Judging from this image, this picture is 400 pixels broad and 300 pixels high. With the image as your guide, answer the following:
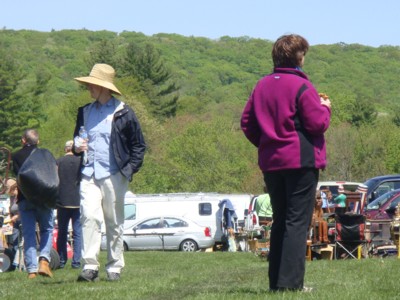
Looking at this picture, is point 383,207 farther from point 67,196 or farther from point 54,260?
point 54,260

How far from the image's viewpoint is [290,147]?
731cm

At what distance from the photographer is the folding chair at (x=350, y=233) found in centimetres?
1655

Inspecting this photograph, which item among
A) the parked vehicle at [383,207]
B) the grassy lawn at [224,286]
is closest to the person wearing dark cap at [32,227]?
the grassy lawn at [224,286]

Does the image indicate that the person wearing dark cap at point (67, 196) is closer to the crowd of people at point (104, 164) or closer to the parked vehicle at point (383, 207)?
the crowd of people at point (104, 164)

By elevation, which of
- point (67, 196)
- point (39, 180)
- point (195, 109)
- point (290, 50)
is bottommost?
point (67, 196)

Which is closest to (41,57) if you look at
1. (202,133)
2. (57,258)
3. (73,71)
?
(73,71)

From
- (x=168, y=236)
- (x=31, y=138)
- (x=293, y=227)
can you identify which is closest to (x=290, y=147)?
(x=293, y=227)

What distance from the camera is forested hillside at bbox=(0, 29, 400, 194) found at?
246ft

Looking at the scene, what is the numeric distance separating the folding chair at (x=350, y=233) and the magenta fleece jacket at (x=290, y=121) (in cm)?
927

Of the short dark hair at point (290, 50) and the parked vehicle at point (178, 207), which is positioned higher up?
the short dark hair at point (290, 50)

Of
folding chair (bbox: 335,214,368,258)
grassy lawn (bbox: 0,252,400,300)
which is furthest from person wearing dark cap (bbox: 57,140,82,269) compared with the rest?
folding chair (bbox: 335,214,368,258)

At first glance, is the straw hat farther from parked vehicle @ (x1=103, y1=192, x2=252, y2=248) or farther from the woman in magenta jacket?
parked vehicle @ (x1=103, y1=192, x2=252, y2=248)

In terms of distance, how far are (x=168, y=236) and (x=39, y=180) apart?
22578 millimetres

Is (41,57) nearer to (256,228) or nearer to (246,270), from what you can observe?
(256,228)
